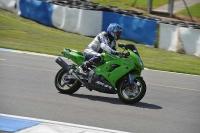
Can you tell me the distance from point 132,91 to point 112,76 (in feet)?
1.85

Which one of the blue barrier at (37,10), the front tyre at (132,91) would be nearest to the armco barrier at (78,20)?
the blue barrier at (37,10)

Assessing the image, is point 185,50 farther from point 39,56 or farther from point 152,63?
point 39,56

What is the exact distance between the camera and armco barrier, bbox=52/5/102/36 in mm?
24702

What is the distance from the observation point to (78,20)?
82.1 ft

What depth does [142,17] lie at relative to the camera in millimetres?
24547

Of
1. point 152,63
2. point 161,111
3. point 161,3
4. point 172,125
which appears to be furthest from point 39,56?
point 161,3

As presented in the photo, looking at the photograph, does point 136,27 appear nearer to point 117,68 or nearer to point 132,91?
point 117,68

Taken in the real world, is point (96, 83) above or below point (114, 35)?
below

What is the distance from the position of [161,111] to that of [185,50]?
12.0 metres

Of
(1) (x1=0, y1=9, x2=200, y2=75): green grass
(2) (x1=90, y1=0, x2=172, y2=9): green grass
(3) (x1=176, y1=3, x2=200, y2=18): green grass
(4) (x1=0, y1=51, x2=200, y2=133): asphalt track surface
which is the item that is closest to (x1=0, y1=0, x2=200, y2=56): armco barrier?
(1) (x1=0, y1=9, x2=200, y2=75): green grass

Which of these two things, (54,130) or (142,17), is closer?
(54,130)

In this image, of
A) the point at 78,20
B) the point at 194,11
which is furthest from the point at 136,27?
the point at 194,11

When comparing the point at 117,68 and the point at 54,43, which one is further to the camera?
the point at 54,43

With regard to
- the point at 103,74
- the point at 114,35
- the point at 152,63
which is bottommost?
the point at 152,63
